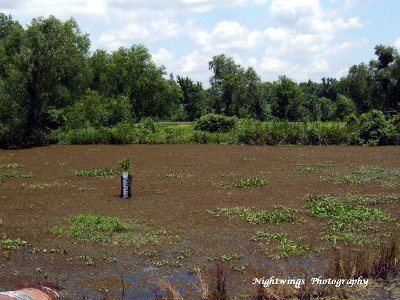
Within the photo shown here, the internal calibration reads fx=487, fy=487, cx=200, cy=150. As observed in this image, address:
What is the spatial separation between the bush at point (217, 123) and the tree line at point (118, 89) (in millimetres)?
5783

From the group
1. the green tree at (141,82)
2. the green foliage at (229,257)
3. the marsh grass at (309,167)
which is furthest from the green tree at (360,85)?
the green foliage at (229,257)

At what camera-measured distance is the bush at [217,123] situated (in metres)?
37.9

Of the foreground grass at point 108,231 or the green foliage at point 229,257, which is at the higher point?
the foreground grass at point 108,231

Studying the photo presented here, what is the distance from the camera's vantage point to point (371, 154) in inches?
967

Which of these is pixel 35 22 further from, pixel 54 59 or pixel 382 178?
pixel 382 178

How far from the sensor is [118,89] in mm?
50406

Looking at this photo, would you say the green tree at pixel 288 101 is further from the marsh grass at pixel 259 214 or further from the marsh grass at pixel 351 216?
the marsh grass at pixel 259 214

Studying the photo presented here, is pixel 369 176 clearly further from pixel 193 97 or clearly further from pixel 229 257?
pixel 193 97

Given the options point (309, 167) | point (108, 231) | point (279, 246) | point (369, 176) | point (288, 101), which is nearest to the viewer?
point (279, 246)

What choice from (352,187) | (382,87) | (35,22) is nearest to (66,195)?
(352,187)

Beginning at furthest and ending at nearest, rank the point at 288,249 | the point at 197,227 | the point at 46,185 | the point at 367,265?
the point at 46,185, the point at 197,227, the point at 288,249, the point at 367,265

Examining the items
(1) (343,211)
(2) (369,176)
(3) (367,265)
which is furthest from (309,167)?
(3) (367,265)

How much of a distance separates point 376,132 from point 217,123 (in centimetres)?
1278

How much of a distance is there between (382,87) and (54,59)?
1328 inches
